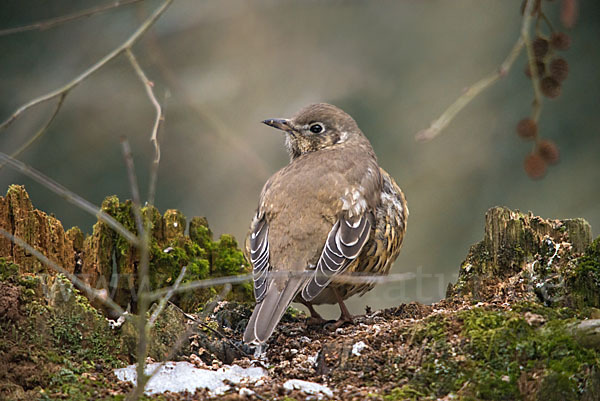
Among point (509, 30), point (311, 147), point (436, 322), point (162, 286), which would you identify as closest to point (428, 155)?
point (509, 30)

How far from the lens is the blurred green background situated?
28.1 feet

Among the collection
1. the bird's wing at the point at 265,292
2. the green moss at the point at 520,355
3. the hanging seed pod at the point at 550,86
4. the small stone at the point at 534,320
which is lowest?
the green moss at the point at 520,355

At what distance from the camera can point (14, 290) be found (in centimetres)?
459

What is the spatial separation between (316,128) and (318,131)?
0.04m

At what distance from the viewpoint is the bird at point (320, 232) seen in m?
5.26

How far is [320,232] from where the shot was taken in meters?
5.63

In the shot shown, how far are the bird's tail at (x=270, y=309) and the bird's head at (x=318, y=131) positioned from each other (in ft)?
6.48

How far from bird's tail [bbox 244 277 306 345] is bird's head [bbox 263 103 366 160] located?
6.48 feet

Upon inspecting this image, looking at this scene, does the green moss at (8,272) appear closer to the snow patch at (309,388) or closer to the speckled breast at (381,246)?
the snow patch at (309,388)

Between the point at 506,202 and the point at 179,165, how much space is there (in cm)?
398

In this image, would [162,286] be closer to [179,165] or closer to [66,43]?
[179,165]

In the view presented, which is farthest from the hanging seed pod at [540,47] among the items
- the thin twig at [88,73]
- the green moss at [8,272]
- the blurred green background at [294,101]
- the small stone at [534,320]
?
the blurred green background at [294,101]

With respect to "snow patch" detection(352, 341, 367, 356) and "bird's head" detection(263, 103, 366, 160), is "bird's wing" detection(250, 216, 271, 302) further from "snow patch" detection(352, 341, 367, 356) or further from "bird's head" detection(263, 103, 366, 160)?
"bird's head" detection(263, 103, 366, 160)

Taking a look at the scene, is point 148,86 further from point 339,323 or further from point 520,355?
point 339,323
